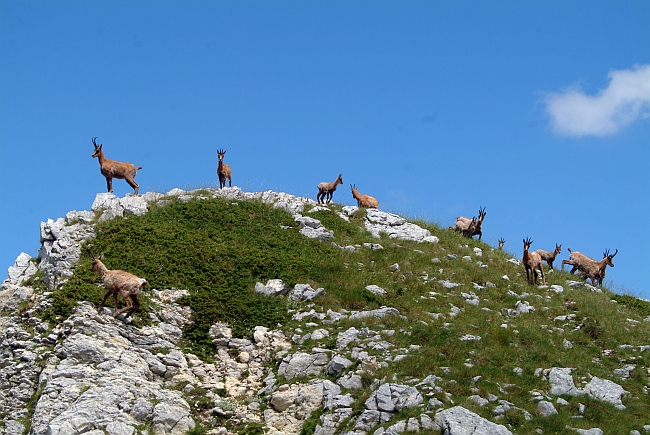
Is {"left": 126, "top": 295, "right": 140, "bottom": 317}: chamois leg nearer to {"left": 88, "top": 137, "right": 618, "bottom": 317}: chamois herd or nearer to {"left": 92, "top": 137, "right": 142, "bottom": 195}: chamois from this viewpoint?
{"left": 88, "top": 137, "right": 618, "bottom": 317}: chamois herd

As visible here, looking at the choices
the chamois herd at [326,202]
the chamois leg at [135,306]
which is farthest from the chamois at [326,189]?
the chamois leg at [135,306]

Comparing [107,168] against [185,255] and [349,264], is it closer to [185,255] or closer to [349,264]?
[185,255]

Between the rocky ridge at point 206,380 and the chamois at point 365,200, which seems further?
the chamois at point 365,200

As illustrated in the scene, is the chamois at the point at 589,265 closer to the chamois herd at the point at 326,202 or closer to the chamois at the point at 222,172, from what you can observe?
the chamois herd at the point at 326,202

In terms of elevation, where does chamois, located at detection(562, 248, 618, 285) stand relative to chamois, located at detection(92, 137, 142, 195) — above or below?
below

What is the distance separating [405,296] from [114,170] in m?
13.8

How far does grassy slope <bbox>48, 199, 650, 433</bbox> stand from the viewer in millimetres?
18359

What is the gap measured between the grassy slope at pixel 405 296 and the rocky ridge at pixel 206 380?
49 centimetres

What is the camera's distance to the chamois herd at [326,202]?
19.9 meters

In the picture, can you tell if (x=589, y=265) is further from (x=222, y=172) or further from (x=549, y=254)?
(x=222, y=172)

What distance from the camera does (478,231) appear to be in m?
33.8

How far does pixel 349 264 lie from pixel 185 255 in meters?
6.22

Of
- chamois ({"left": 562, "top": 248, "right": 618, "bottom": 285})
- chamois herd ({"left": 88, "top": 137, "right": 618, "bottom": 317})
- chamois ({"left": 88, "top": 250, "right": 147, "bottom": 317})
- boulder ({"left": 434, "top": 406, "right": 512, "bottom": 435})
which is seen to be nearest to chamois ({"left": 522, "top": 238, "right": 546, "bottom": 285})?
chamois herd ({"left": 88, "top": 137, "right": 618, "bottom": 317})

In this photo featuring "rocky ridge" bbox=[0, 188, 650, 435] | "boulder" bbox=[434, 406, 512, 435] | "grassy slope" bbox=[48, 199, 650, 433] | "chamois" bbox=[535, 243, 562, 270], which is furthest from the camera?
"chamois" bbox=[535, 243, 562, 270]
